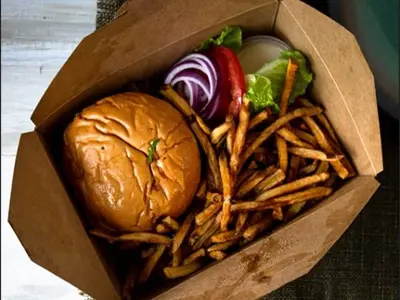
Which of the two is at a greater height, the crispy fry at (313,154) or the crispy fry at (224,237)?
the crispy fry at (313,154)

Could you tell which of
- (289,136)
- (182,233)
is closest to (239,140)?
(289,136)

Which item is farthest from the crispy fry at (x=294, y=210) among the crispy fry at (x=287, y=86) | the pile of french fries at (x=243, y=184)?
the crispy fry at (x=287, y=86)

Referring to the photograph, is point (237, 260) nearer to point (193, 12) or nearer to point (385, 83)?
point (193, 12)

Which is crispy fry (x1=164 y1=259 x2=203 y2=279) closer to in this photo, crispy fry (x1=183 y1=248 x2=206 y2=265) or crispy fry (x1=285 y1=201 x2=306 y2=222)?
crispy fry (x1=183 y1=248 x2=206 y2=265)

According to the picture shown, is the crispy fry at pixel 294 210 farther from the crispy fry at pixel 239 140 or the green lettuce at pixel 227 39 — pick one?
the green lettuce at pixel 227 39

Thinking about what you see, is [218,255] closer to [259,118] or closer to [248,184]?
[248,184]

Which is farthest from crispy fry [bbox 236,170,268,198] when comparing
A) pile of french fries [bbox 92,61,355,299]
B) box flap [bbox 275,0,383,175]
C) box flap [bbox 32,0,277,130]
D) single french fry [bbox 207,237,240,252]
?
box flap [bbox 32,0,277,130]
